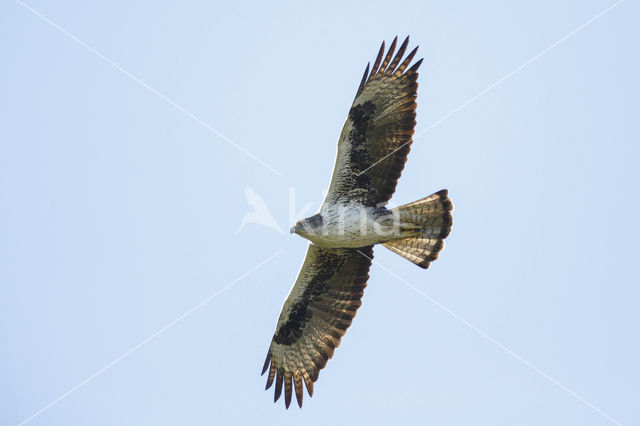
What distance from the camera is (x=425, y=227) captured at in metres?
9.34

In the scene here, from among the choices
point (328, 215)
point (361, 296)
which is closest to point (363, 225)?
point (328, 215)

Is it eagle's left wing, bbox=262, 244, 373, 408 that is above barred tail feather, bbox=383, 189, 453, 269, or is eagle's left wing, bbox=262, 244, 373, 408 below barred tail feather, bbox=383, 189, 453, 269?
below

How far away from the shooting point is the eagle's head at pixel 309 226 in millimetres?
9062

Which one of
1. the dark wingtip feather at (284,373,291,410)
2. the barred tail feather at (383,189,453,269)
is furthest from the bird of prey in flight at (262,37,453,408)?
Result: the dark wingtip feather at (284,373,291,410)

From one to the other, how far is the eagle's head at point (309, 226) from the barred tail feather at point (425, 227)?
0.91 metres

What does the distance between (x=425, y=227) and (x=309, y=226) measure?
4.59ft

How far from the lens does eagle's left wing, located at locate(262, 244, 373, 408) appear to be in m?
9.77

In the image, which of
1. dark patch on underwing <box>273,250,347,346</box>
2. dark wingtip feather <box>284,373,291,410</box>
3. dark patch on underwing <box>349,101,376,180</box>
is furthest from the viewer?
dark wingtip feather <box>284,373,291,410</box>

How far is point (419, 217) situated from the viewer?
926 centimetres

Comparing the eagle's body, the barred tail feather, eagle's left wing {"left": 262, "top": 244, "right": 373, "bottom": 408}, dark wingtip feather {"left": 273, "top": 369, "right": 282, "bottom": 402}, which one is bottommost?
dark wingtip feather {"left": 273, "top": 369, "right": 282, "bottom": 402}

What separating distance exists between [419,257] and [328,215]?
4.07 feet

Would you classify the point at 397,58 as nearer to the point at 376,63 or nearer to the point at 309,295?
the point at 376,63

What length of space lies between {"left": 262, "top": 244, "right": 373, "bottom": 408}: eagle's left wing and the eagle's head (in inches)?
21.9

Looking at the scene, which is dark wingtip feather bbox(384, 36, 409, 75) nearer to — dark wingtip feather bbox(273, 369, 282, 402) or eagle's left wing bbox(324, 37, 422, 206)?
eagle's left wing bbox(324, 37, 422, 206)
